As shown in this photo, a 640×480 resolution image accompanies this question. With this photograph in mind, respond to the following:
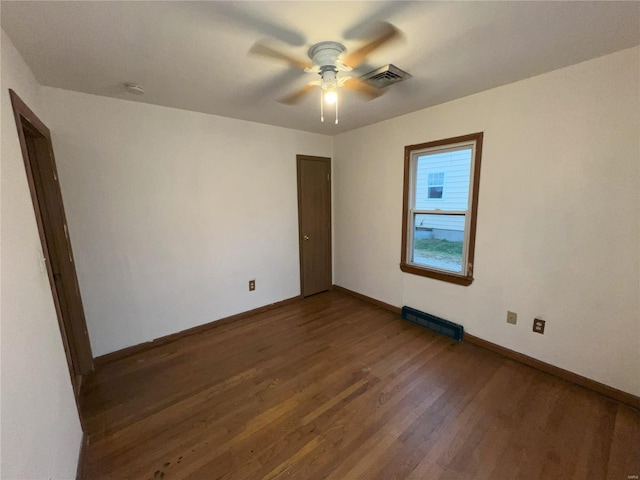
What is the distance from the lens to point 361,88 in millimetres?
2150

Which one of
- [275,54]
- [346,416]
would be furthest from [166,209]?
[346,416]

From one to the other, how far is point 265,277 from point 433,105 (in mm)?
2751

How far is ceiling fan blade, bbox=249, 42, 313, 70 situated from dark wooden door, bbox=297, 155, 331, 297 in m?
1.78

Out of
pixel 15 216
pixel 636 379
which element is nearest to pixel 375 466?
pixel 636 379

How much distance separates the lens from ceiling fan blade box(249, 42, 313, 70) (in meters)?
1.55

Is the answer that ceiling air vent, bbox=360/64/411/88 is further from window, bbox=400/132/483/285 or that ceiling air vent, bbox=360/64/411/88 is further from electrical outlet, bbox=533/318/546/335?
electrical outlet, bbox=533/318/546/335

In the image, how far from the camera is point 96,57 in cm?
162

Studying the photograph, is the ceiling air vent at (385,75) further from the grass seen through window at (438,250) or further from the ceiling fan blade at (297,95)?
the grass seen through window at (438,250)

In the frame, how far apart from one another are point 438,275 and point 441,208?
72 centimetres

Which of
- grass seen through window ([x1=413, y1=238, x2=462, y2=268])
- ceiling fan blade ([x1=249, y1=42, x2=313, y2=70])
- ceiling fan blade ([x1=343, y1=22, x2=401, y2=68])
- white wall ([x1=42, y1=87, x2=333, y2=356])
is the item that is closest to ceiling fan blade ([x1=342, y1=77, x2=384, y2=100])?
ceiling fan blade ([x1=343, y1=22, x2=401, y2=68])

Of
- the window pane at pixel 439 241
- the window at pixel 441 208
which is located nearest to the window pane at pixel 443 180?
the window at pixel 441 208

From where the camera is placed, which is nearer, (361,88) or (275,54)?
(275,54)

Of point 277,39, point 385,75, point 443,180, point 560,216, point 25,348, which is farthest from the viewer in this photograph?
point 443,180

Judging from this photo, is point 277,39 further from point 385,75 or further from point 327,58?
point 385,75
